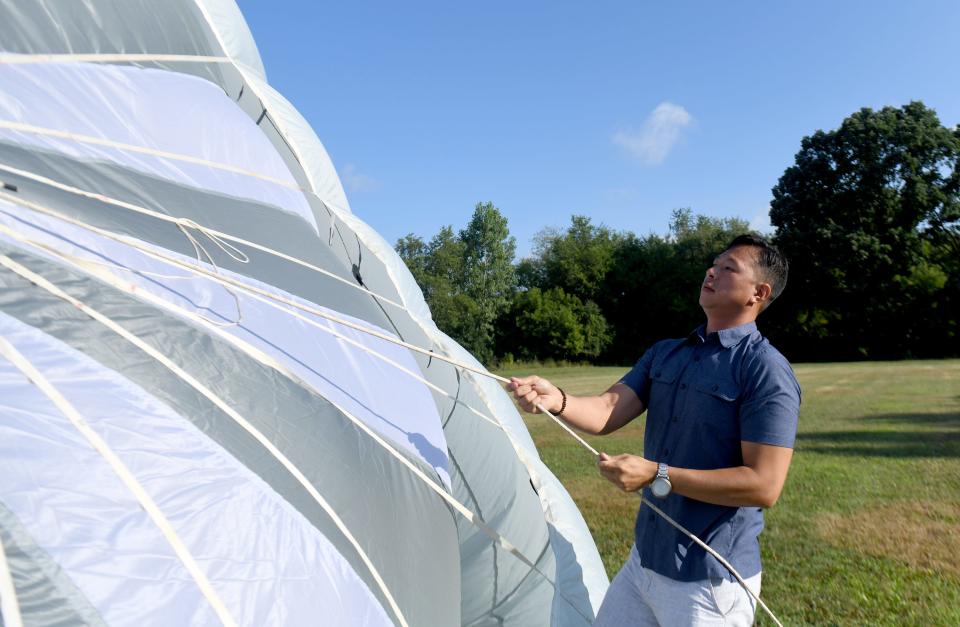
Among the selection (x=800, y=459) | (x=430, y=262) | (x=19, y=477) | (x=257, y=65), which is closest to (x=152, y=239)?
(x=19, y=477)

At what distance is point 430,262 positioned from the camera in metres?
40.9

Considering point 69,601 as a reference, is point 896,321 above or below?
below

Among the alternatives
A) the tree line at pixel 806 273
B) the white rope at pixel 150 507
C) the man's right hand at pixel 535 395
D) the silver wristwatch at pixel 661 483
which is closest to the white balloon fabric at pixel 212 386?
the white rope at pixel 150 507

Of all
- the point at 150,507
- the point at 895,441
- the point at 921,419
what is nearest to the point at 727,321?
the point at 150,507

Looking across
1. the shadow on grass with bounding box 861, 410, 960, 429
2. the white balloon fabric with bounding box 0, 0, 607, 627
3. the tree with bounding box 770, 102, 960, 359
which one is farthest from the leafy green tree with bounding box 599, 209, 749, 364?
the white balloon fabric with bounding box 0, 0, 607, 627

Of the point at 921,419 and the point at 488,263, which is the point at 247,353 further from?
the point at 488,263

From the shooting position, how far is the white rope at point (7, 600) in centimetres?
108

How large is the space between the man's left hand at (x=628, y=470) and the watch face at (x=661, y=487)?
0.02 meters

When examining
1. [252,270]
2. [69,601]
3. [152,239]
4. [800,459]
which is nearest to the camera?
[69,601]

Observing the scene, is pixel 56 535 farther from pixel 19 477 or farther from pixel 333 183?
pixel 333 183

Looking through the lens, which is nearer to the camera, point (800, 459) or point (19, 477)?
point (19, 477)

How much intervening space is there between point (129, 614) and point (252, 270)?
130 centimetres

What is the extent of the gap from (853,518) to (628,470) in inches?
180

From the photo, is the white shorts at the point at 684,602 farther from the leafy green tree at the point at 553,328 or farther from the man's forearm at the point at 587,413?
the leafy green tree at the point at 553,328
